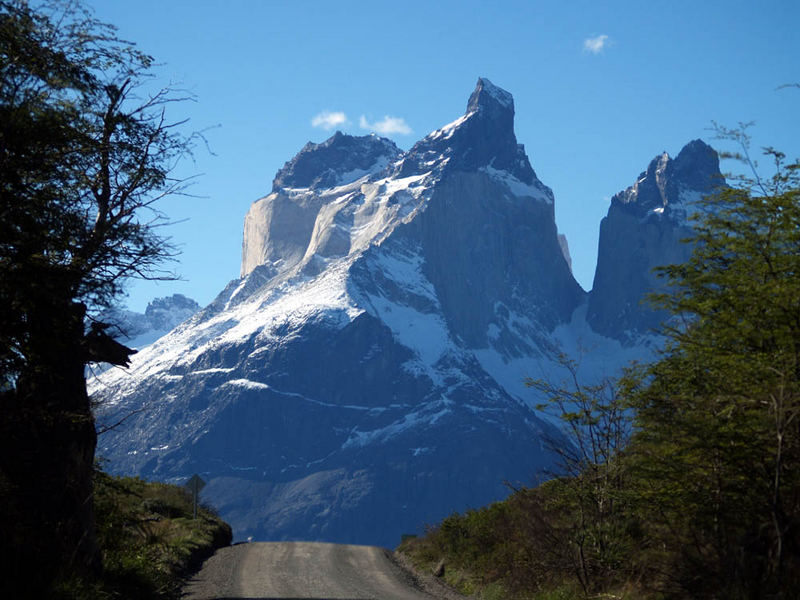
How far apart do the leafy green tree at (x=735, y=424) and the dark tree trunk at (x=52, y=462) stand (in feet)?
32.7

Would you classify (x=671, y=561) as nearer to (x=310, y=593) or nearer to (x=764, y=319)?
(x=764, y=319)

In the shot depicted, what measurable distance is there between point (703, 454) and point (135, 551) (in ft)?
42.1

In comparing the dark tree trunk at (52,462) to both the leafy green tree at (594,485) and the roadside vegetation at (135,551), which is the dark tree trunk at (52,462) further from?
the leafy green tree at (594,485)

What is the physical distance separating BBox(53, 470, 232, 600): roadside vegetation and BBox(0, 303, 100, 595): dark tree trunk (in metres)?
0.52

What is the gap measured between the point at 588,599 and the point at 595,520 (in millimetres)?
1829

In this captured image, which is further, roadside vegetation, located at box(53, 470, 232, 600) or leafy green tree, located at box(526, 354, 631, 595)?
leafy green tree, located at box(526, 354, 631, 595)

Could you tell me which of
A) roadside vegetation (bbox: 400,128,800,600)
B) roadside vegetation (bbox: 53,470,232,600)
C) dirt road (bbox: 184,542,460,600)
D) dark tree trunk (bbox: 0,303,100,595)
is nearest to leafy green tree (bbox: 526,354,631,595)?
roadside vegetation (bbox: 400,128,800,600)

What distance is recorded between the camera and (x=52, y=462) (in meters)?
15.3

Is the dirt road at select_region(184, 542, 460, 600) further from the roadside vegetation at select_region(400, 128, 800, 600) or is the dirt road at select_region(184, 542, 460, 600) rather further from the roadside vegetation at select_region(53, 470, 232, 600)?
the roadside vegetation at select_region(400, 128, 800, 600)

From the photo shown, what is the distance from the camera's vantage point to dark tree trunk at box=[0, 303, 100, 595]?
1334 centimetres

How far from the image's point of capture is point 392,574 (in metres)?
25.9

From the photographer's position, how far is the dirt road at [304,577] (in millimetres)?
20484

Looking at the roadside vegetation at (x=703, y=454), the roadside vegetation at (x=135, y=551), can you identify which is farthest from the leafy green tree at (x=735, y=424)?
the roadside vegetation at (x=135, y=551)

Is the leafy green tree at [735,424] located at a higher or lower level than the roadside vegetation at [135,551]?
higher
